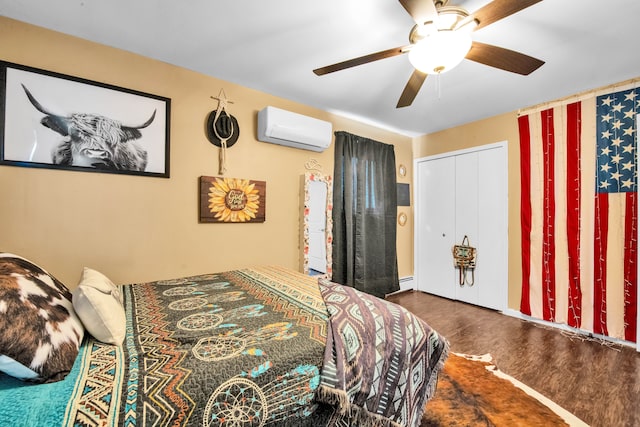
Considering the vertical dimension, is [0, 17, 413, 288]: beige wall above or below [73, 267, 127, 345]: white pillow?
above

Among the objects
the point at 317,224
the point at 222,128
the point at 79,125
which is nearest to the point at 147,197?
the point at 79,125

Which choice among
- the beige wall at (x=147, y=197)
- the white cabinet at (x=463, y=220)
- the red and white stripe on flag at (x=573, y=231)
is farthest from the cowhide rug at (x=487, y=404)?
the beige wall at (x=147, y=197)

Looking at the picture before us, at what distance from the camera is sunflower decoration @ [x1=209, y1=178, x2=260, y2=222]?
8.45ft

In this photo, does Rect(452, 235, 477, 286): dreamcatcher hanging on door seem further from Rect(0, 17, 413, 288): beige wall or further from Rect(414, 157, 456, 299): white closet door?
Rect(0, 17, 413, 288): beige wall

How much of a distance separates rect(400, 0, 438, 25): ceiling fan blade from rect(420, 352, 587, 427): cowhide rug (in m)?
2.12

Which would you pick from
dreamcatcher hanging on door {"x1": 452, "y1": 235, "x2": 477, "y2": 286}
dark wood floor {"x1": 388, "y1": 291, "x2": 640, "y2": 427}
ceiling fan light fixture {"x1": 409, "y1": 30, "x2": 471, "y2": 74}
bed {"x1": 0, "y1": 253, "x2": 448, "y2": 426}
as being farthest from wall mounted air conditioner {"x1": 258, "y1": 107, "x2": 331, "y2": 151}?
dark wood floor {"x1": 388, "y1": 291, "x2": 640, "y2": 427}

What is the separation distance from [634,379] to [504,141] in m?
2.47

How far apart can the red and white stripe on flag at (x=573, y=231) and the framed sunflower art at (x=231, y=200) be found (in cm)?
297

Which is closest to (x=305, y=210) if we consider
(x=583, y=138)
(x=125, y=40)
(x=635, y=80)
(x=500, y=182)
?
(x=125, y=40)

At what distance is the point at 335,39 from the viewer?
200cm

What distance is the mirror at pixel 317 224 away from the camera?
10.3 ft

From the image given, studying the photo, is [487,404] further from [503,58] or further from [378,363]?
[503,58]

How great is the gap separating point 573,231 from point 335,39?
9.79 ft

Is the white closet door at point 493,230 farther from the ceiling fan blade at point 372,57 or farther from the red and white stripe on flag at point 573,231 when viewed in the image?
the ceiling fan blade at point 372,57
